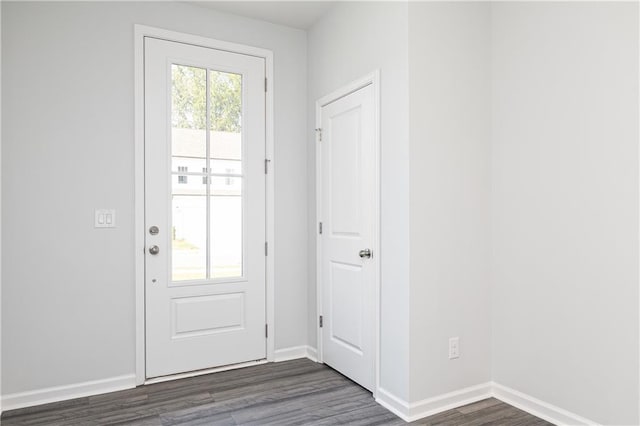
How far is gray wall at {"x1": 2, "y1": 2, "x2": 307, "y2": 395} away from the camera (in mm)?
2590

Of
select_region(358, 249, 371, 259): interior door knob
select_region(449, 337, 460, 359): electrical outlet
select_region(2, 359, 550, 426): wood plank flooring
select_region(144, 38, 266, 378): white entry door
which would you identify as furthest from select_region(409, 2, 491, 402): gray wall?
select_region(144, 38, 266, 378): white entry door

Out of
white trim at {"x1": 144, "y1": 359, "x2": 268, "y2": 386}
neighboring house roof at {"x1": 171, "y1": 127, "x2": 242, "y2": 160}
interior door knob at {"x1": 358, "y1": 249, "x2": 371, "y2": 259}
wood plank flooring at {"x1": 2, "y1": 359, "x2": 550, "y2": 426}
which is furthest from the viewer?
neighboring house roof at {"x1": 171, "y1": 127, "x2": 242, "y2": 160}

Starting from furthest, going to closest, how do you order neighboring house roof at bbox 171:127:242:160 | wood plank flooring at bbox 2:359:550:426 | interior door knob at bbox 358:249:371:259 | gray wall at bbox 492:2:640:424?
neighboring house roof at bbox 171:127:242:160
interior door knob at bbox 358:249:371:259
wood plank flooring at bbox 2:359:550:426
gray wall at bbox 492:2:640:424

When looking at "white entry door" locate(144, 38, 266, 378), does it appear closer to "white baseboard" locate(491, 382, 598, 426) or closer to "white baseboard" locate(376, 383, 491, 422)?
"white baseboard" locate(376, 383, 491, 422)

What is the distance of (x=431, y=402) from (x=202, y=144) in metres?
2.33

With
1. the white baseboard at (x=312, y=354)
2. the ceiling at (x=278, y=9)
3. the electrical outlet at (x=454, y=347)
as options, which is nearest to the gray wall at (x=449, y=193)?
the electrical outlet at (x=454, y=347)

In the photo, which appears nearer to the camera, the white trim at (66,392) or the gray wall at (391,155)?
the gray wall at (391,155)

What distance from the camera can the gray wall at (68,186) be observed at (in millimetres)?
2590

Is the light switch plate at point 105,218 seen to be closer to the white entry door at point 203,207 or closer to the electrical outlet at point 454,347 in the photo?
the white entry door at point 203,207

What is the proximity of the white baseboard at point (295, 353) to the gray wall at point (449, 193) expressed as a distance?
119 centimetres

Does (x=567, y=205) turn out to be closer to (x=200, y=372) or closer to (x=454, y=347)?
(x=454, y=347)

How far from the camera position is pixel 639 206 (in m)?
2.01

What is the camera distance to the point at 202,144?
10.3 feet

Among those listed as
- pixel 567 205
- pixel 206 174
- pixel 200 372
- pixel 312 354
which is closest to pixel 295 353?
pixel 312 354
